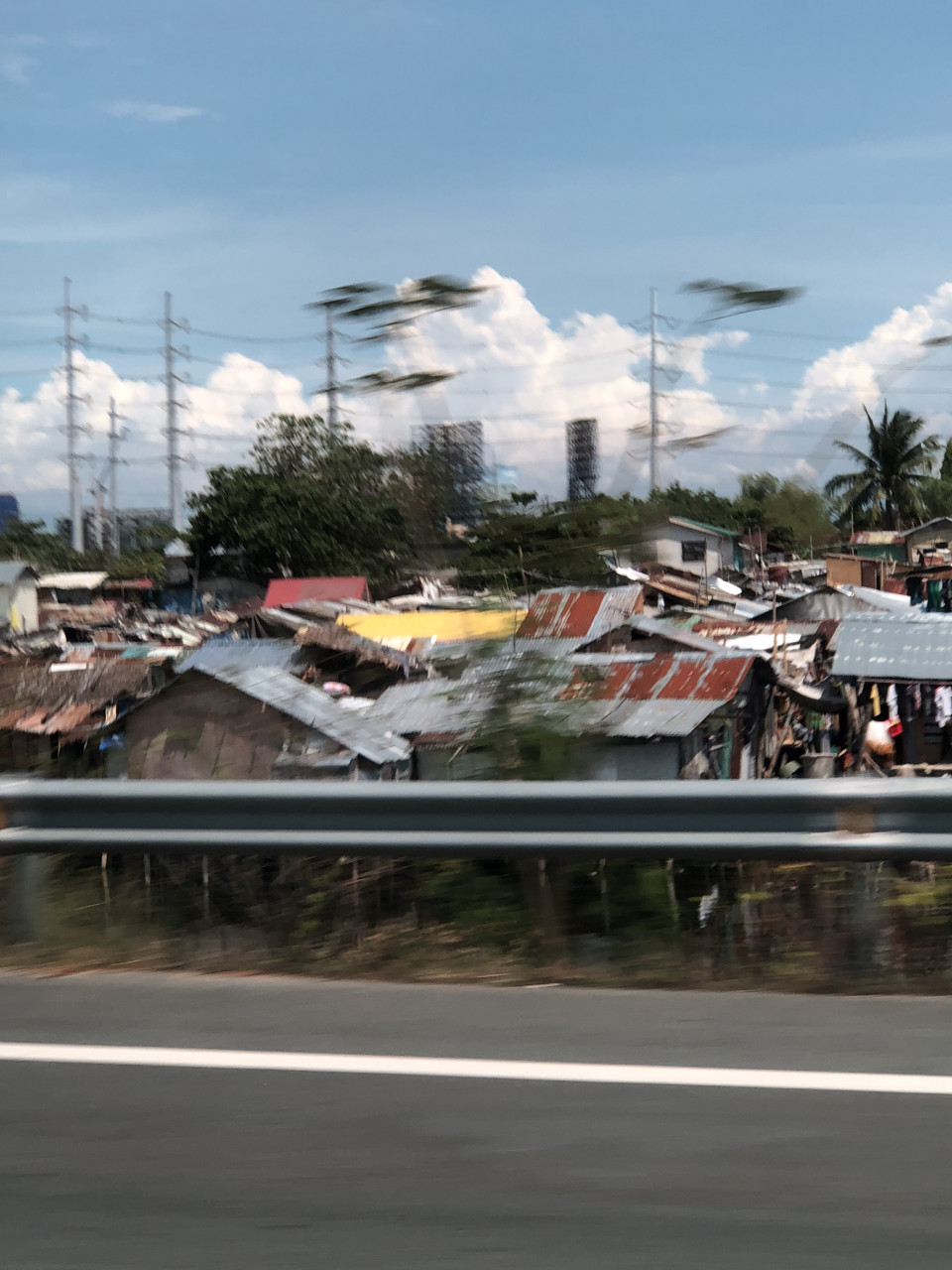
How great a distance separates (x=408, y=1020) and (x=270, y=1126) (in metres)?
0.81

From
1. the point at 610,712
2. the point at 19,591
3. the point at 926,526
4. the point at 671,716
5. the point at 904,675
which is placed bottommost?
the point at 671,716

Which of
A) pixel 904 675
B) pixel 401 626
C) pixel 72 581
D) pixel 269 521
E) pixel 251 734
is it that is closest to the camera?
pixel 251 734

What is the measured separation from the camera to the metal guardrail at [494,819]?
447cm

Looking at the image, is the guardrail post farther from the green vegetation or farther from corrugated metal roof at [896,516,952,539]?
the green vegetation

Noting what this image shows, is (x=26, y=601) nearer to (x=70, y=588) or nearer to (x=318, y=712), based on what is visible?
(x=70, y=588)

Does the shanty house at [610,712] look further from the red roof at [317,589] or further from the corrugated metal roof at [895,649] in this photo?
the red roof at [317,589]

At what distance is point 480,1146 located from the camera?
3.08 meters

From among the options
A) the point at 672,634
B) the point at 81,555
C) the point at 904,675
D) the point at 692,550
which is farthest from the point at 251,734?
the point at 81,555

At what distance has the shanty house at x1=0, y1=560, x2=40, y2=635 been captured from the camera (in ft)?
172

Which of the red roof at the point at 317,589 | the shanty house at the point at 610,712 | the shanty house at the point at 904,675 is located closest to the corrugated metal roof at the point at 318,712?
the shanty house at the point at 610,712

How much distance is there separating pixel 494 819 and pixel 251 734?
549cm

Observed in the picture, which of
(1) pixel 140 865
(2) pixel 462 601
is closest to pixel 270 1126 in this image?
(1) pixel 140 865

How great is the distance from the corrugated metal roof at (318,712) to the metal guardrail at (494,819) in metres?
4.46

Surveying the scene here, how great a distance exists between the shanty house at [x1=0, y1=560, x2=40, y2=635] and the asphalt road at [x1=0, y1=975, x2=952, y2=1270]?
48.0 metres
